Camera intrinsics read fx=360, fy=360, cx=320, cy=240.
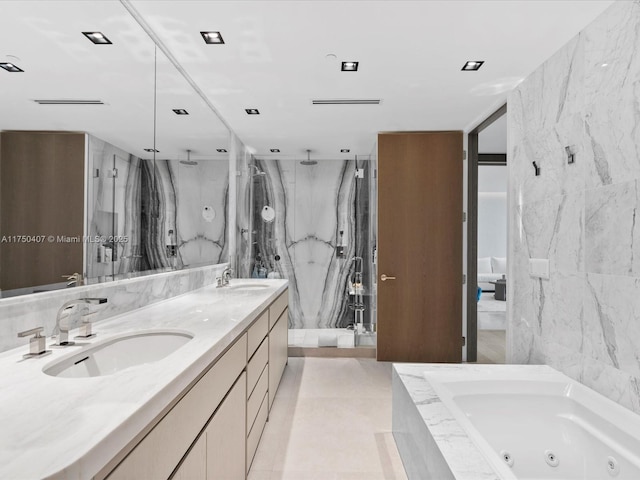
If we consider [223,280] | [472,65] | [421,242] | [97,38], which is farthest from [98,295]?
[421,242]

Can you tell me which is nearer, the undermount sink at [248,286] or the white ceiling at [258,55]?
the white ceiling at [258,55]

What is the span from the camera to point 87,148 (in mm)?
1571

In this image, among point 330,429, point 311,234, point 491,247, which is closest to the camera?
point 330,429

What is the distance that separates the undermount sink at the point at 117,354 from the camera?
1149 mm

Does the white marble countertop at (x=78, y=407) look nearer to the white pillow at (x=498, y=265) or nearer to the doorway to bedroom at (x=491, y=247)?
the doorway to bedroom at (x=491, y=247)

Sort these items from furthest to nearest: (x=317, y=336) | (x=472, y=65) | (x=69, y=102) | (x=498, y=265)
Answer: (x=498, y=265) < (x=317, y=336) < (x=472, y=65) < (x=69, y=102)

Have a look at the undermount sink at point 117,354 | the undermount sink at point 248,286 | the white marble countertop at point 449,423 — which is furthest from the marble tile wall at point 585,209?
the undermount sink at point 248,286

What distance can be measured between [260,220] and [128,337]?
324 cm

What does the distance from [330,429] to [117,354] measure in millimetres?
1629

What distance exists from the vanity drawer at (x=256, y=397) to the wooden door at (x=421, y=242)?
1627 millimetres

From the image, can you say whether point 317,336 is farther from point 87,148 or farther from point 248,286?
point 87,148

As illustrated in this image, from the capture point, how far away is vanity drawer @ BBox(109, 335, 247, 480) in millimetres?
812

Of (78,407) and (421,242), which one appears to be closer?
(78,407)

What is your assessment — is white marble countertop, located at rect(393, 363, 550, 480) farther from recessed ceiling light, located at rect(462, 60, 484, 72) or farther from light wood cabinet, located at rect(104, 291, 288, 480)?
recessed ceiling light, located at rect(462, 60, 484, 72)
